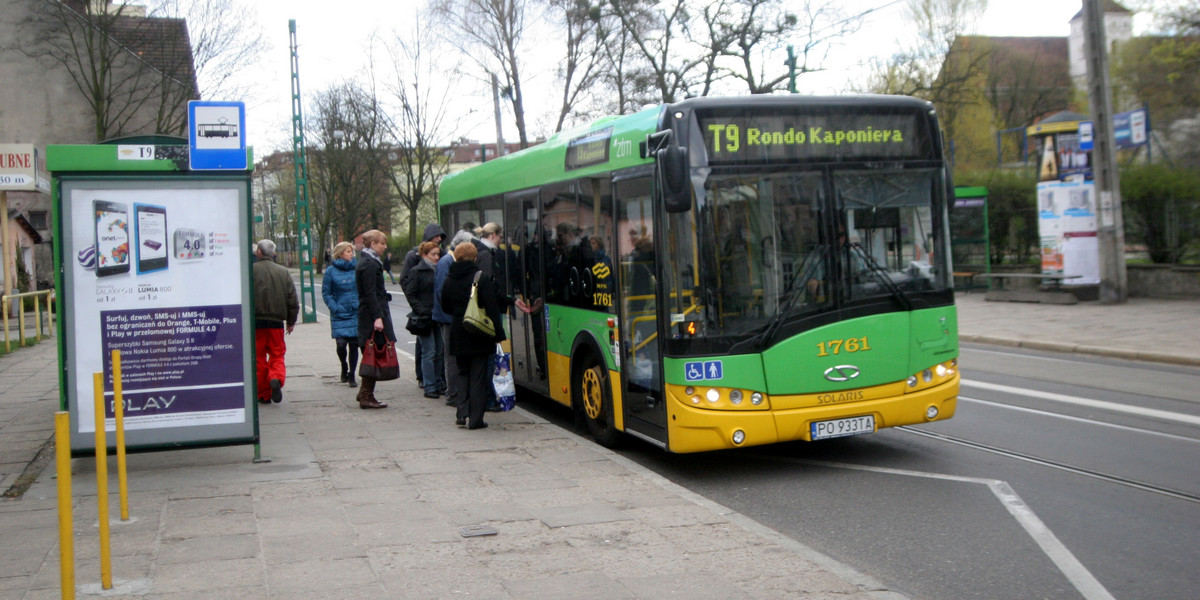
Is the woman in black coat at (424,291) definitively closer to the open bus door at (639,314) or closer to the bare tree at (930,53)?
the open bus door at (639,314)

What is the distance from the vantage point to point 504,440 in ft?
29.9

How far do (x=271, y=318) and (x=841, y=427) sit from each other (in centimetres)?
648

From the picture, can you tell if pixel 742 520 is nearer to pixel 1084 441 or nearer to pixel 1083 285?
pixel 1084 441

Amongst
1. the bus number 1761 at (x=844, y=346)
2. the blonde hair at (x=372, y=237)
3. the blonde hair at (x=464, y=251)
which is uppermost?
the blonde hair at (x=372, y=237)

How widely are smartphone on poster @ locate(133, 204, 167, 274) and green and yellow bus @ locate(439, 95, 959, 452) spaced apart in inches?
131

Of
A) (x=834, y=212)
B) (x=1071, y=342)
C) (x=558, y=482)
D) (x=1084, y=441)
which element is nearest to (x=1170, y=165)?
(x=1071, y=342)

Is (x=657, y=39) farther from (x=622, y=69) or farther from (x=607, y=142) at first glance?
(x=607, y=142)

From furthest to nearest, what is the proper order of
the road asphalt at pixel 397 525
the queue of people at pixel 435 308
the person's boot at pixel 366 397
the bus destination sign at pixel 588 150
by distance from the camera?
1. the person's boot at pixel 366 397
2. the queue of people at pixel 435 308
3. the bus destination sign at pixel 588 150
4. the road asphalt at pixel 397 525

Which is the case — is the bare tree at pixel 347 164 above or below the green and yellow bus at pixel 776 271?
above

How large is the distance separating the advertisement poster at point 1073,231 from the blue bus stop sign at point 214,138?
725 inches

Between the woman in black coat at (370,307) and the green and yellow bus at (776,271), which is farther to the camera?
the woman in black coat at (370,307)

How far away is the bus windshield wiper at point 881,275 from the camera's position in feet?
25.0

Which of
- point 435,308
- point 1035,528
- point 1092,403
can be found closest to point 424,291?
point 435,308

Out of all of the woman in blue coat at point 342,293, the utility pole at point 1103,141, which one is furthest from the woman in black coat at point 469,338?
the utility pole at point 1103,141
